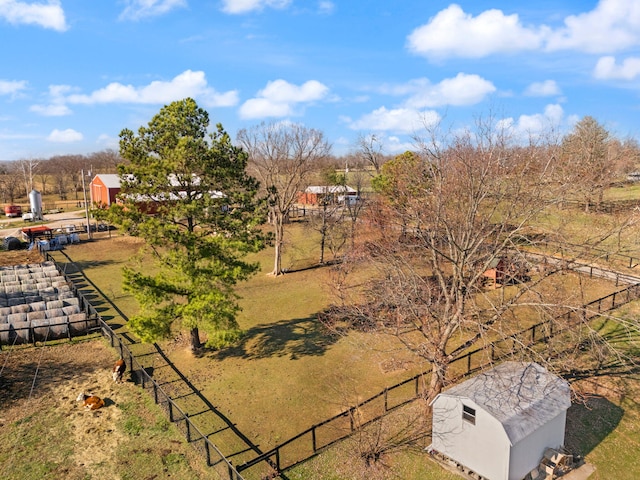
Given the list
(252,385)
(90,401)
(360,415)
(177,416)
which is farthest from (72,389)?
(360,415)

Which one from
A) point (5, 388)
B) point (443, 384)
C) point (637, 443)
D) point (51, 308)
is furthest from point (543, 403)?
point (51, 308)

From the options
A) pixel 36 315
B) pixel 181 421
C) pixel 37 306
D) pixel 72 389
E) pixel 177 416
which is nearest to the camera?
pixel 181 421

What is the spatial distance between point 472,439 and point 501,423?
1.22 meters

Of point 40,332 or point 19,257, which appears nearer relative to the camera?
point 40,332

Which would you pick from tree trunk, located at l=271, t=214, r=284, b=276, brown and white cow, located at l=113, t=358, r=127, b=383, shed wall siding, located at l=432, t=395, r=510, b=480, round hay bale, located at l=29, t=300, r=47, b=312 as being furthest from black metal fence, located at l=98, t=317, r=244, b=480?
tree trunk, located at l=271, t=214, r=284, b=276

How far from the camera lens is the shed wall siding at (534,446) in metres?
11.6

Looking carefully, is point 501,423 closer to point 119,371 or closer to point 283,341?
point 283,341

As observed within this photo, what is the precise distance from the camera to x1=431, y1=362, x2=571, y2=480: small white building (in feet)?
38.1

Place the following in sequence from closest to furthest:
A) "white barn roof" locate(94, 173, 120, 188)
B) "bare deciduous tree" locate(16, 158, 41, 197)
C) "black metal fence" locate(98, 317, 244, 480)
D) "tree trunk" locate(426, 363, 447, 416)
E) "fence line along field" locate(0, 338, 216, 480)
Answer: "black metal fence" locate(98, 317, 244, 480) < "fence line along field" locate(0, 338, 216, 480) < "tree trunk" locate(426, 363, 447, 416) < "white barn roof" locate(94, 173, 120, 188) < "bare deciduous tree" locate(16, 158, 41, 197)

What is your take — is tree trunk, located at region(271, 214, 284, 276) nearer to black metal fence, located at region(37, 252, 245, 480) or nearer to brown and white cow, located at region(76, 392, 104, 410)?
black metal fence, located at region(37, 252, 245, 480)

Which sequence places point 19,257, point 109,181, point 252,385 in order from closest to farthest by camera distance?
point 252,385 → point 19,257 → point 109,181

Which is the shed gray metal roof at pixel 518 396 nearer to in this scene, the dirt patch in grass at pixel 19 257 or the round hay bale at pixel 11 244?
the dirt patch in grass at pixel 19 257

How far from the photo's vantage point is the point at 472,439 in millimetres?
12195

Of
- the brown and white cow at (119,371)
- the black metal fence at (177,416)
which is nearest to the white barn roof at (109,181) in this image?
the black metal fence at (177,416)
